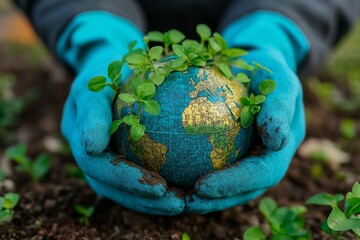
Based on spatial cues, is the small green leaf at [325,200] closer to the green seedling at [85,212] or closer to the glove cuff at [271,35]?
the glove cuff at [271,35]

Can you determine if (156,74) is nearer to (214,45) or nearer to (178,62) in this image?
(178,62)

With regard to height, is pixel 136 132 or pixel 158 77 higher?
pixel 158 77

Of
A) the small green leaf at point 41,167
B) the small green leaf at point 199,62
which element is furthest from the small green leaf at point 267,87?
the small green leaf at point 41,167

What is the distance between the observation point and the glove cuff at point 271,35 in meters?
2.24

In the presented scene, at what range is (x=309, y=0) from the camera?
2.73 m

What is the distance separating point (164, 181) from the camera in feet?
5.24

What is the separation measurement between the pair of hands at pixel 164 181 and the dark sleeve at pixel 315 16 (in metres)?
0.85

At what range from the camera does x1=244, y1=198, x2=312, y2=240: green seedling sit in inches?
68.6

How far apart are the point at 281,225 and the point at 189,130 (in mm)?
539

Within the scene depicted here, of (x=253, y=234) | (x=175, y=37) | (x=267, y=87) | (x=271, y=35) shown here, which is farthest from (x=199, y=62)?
(x=271, y=35)

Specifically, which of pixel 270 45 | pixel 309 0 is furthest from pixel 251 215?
pixel 309 0

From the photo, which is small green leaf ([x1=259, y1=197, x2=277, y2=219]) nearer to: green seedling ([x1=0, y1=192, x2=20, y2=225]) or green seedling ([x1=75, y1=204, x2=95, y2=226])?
green seedling ([x1=75, y1=204, x2=95, y2=226])

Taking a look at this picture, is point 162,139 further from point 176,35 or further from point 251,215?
point 251,215

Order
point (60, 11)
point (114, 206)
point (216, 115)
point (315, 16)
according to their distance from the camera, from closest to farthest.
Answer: point (216, 115), point (114, 206), point (60, 11), point (315, 16)
